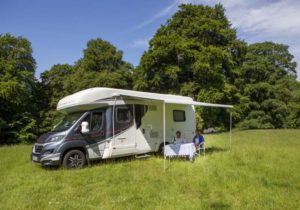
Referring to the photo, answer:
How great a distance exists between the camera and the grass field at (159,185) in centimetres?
579

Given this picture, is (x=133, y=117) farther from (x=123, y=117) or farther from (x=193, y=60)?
(x=193, y=60)

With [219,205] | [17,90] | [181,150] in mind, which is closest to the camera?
[219,205]

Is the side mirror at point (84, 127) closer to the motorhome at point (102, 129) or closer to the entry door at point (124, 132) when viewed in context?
the motorhome at point (102, 129)

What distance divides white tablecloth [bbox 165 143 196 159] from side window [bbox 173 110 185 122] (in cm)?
220

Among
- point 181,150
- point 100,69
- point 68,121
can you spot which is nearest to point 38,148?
point 68,121

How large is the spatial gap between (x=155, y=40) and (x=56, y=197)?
22139 mm

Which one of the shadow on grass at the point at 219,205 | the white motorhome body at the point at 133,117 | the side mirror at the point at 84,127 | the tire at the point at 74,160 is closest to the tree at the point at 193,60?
the white motorhome body at the point at 133,117

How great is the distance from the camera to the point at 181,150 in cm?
1049

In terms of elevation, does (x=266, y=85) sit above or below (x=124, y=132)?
above

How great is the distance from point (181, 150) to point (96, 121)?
3.12 m

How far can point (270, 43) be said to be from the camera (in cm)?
3675

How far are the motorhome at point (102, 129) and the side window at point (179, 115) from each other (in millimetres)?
824

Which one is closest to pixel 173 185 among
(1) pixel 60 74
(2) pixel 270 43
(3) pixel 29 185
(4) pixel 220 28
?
(3) pixel 29 185

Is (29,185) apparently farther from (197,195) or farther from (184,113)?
(184,113)
